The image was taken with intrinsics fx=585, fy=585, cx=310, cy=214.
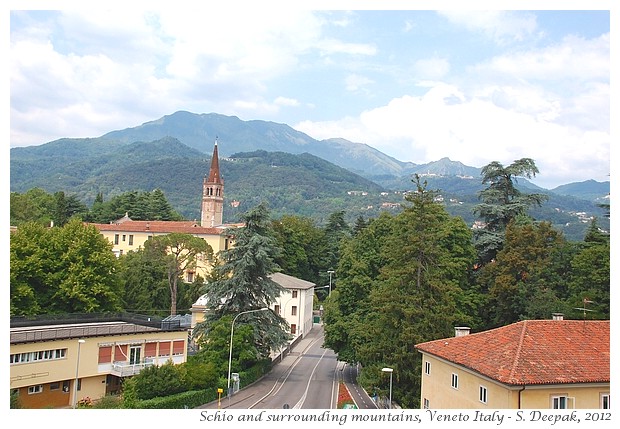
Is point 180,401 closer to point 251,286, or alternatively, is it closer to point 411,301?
point 251,286

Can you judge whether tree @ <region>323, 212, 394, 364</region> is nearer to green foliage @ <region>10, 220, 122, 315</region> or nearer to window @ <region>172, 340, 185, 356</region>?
window @ <region>172, 340, 185, 356</region>

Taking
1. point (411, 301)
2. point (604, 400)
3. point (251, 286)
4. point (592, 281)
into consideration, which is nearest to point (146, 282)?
point (251, 286)

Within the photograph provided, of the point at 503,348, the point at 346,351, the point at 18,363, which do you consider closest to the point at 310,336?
the point at 346,351

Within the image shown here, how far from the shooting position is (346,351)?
115 feet

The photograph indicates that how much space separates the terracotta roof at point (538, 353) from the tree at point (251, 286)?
1421 centimetres

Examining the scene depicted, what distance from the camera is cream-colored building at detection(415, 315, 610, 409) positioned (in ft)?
51.4

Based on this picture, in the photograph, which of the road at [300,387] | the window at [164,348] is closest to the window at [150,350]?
the window at [164,348]

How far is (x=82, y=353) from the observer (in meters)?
24.9

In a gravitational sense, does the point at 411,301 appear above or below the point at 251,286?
below

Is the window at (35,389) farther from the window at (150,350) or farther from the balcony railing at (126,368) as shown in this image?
the window at (150,350)

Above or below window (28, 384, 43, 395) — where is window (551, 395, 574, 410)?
above

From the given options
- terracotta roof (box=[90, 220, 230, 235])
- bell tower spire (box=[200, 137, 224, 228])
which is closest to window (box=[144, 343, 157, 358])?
terracotta roof (box=[90, 220, 230, 235])

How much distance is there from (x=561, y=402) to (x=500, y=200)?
2605cm
